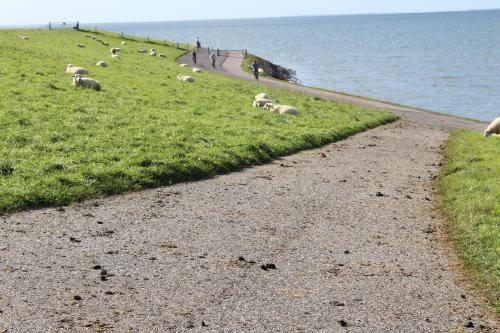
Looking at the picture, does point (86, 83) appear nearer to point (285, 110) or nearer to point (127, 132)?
point (285, 110)

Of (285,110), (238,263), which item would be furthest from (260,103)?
(238,263)

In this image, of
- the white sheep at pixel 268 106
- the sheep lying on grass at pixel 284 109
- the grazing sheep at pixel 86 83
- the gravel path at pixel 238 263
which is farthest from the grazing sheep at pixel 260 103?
the gravel path at pixel 238 263

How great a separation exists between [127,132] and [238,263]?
504 inches

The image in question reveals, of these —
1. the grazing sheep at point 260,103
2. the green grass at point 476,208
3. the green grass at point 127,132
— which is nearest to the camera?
the green grass at point 476,208

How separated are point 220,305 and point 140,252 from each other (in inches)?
125

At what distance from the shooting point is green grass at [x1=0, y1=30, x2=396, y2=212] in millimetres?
18469

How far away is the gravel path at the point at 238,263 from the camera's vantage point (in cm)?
1030

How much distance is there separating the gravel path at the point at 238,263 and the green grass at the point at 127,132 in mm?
1225

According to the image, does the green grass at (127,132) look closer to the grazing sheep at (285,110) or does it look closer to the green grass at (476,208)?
the grazing sheep at (285,110)

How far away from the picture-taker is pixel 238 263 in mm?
12938

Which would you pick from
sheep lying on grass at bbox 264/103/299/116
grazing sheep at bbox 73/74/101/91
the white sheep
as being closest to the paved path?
sheep lying on grass at bbox 264/103/299/116

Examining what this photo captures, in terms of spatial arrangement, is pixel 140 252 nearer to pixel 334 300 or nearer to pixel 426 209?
pixel 334 300

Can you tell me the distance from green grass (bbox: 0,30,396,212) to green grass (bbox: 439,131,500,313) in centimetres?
682

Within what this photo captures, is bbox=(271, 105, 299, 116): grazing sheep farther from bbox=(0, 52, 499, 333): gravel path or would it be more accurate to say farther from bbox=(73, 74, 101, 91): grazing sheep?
bbox=(0, 52, 499, 333): gravel path
